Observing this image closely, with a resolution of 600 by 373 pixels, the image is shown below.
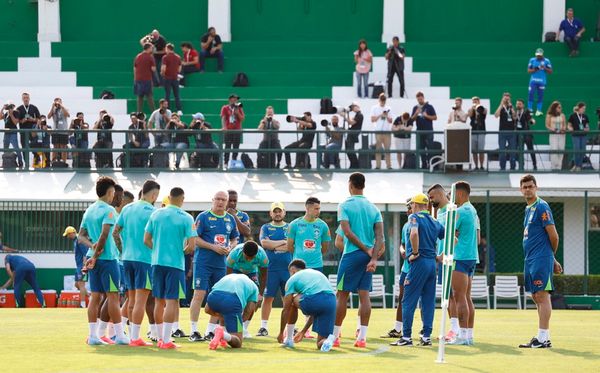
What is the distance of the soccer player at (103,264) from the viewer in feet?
58.6

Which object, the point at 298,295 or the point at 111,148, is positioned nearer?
the point at 298,295

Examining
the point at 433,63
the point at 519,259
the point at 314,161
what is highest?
the point at 433,63

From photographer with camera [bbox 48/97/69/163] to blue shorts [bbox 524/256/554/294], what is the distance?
18889 mm

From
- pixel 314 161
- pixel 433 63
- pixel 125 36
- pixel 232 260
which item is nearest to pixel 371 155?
pixel 314 161

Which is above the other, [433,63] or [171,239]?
[433,63]

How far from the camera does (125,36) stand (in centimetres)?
4519

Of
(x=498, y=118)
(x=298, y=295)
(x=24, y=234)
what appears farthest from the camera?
(x=498, y=118)

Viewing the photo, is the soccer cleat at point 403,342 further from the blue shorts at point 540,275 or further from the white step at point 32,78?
the white step at point 32,78

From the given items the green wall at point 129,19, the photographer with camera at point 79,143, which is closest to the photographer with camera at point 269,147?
the photographer with camera at point 79,143

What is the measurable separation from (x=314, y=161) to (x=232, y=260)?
16511 millimetres

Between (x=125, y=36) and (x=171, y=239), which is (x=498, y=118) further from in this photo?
(x=171, y=239)

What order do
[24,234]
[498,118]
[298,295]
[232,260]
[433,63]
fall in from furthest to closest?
1. [433,63]
2. [498,118]
3. [24,234]
4. [232,260]
5. [298,295]

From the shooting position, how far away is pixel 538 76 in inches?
1542

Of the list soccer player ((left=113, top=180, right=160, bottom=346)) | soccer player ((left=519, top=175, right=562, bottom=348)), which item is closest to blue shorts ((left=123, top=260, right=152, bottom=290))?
soccer player ((left=113, top=180, right=160, bottom=346))
